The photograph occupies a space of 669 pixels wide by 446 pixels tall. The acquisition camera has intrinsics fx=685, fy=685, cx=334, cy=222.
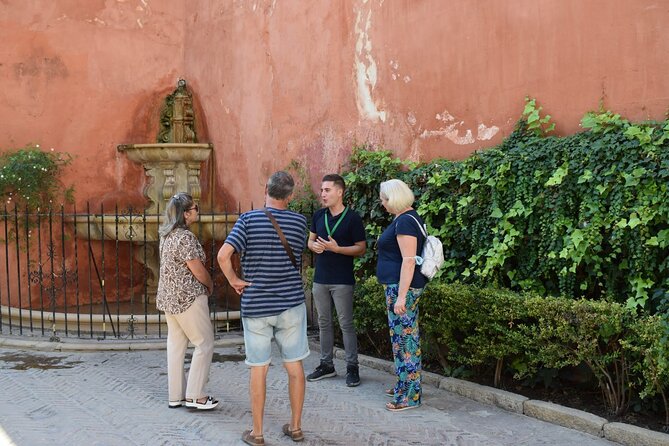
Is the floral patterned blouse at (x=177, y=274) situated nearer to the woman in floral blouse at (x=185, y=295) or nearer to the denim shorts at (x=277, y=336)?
the woman in floral blouse at (x=185, y=295)

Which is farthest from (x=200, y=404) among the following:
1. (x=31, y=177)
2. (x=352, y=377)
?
(x=31, y=177)

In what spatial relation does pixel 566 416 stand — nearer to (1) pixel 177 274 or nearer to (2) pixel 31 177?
(1) pixel 177 274

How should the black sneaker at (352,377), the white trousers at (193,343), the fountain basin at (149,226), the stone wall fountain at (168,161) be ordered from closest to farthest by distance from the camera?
the white trousers at (193,343) < the black sneaker at (352,377) < the fountain basin at (149,226) < the stone wall fountain at (168,161)

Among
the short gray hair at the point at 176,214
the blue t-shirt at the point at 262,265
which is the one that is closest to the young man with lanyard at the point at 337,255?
the short gray hair at the point at 176,214

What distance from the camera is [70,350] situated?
7.58m

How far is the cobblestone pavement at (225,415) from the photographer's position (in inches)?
187

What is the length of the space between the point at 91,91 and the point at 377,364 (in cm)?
669

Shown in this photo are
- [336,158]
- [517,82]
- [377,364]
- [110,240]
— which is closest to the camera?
[517,82]

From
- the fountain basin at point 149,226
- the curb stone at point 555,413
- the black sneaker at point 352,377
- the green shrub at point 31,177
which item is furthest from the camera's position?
the green shrub at point 31,177

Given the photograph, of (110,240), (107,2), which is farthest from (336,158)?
(107,2)

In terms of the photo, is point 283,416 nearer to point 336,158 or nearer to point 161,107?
point 336,158

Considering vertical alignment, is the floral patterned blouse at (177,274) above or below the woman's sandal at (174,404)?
above

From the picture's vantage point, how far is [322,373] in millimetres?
6266

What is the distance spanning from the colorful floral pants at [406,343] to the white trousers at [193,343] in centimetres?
143
